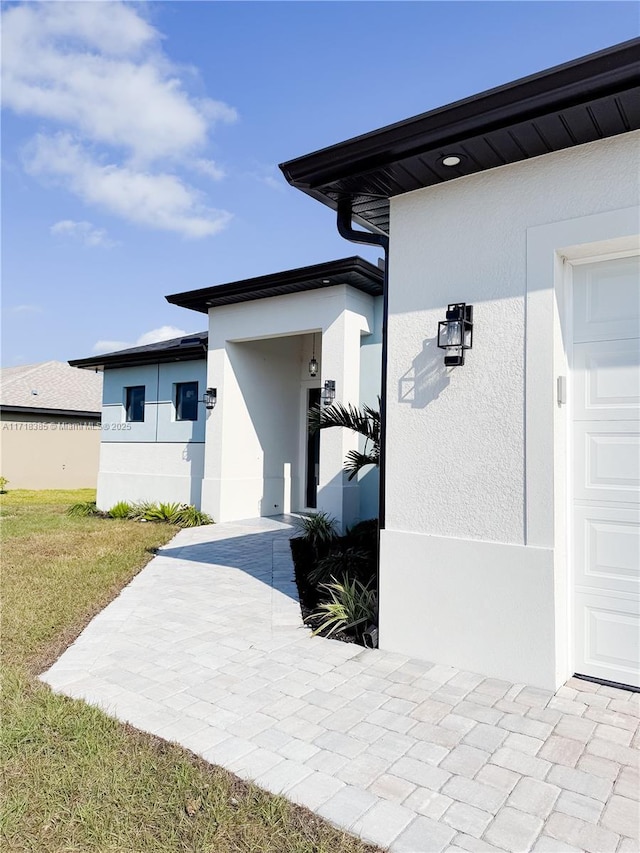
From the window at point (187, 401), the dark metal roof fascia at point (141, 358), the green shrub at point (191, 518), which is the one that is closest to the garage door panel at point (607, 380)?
the green shrub at point (191, 518)

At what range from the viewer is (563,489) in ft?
14.5

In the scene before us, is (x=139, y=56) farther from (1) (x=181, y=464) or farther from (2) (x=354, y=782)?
(2) (x=354, y=782)

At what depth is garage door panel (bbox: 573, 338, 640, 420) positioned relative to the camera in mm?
4242

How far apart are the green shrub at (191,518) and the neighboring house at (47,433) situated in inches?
512

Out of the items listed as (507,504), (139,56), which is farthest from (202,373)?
(507,504)

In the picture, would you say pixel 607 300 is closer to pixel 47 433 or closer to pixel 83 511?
pixel 83 511

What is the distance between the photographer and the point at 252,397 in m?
13.7

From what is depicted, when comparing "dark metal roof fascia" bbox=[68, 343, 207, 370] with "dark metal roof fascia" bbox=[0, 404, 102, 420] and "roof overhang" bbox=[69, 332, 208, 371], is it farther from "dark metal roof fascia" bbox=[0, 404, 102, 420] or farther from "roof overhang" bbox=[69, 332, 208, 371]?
"dark metal roof fascia" bbox=[0, 404, 102, 420]

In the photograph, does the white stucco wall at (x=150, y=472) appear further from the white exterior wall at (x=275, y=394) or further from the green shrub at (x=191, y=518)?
the white exterior wall at (x=275, y=394)

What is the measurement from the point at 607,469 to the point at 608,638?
1319 mm

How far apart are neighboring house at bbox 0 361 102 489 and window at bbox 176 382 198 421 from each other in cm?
1168

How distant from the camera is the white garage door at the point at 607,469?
423 cm

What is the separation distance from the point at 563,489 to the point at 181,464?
11.4m

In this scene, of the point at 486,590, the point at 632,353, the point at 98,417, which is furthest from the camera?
the point at 98,417
